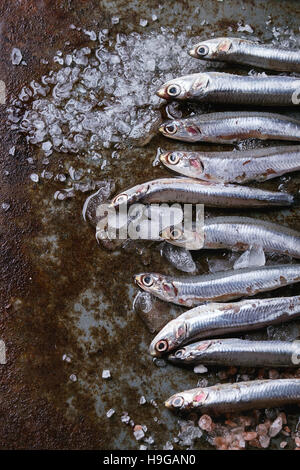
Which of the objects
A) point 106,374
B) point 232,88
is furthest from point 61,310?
point 232,88

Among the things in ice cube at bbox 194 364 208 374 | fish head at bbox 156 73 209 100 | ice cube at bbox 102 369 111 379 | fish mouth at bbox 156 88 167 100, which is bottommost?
ice cube at bbox 102 369 111 379

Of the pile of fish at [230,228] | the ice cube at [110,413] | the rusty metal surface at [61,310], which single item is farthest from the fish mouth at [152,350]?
the ice cube at [110,413]

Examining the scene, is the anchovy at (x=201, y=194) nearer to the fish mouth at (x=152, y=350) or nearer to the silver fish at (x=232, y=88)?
the silver fish at (x=232, y=88)

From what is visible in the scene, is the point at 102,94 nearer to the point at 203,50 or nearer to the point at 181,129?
the point at 181,129

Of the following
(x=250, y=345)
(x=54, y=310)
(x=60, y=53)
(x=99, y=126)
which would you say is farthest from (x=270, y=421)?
(x=60, y=53)

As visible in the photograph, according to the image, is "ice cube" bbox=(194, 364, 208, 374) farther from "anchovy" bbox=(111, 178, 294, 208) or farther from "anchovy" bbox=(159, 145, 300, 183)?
"anchovy" bbox=(159, 145, 300, 183)

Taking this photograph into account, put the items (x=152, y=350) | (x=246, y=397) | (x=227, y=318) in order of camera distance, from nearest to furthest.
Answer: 1. (x=246, y=397)
2. (x=227, y=318)
3. (x=152, y=350)

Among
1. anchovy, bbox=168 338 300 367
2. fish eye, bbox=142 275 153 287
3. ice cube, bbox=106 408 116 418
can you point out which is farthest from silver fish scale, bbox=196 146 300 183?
ice cube, bbox=106 408 116 418
